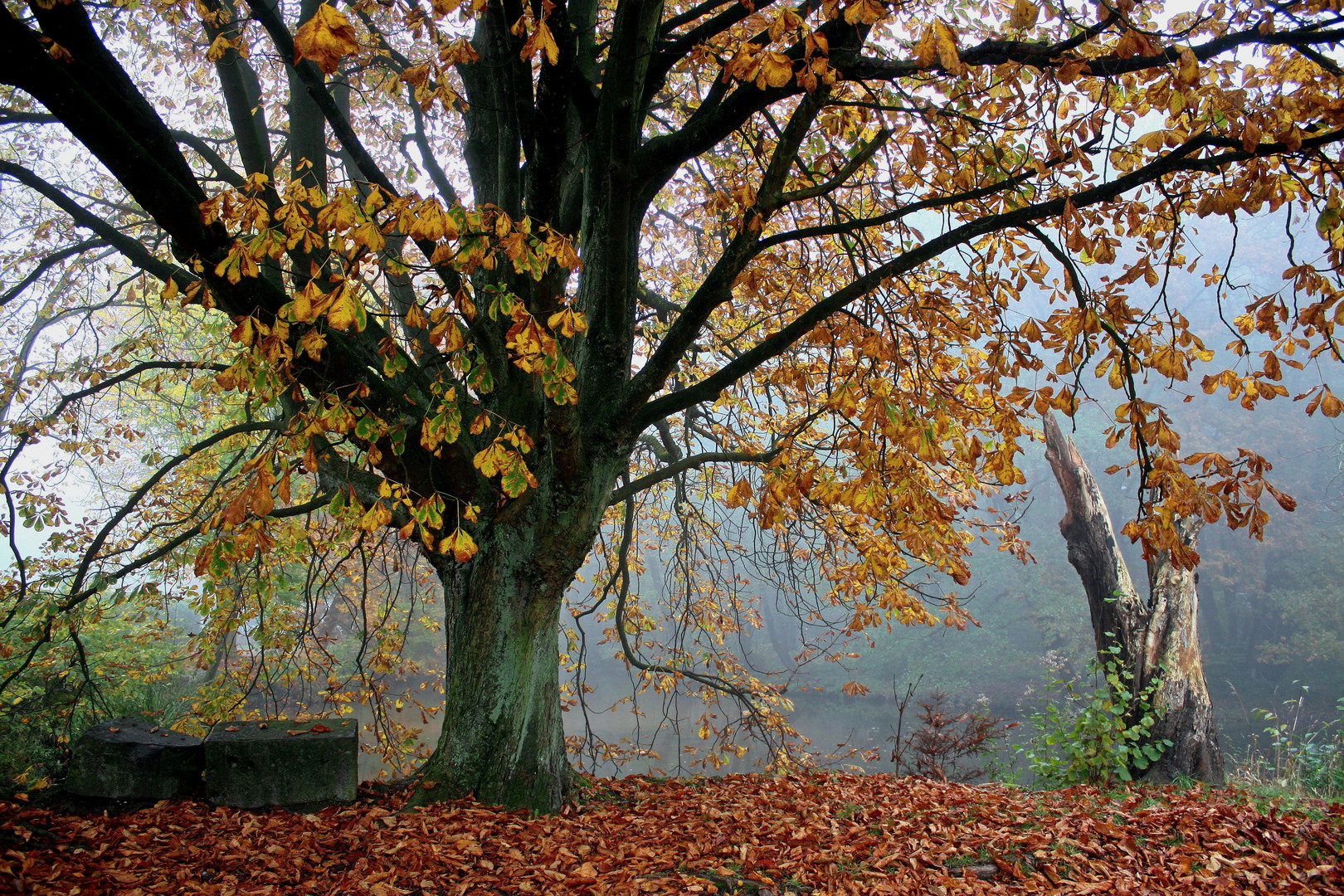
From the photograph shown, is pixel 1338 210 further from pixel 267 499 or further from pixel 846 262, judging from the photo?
pixel 267 499

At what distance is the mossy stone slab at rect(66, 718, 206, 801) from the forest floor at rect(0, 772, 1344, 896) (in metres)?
0.13

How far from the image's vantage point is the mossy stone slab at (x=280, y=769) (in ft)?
10.7

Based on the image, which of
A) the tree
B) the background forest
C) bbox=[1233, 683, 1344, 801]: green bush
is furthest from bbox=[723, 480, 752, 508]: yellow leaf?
the background forest

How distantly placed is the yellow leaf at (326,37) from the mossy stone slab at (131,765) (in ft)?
10.9

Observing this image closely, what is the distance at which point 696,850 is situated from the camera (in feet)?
9.22

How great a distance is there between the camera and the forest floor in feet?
8.05

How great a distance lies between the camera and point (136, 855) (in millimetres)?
2627

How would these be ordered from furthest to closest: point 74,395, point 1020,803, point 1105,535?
point 1105,535, point 74,395, point 1020,803

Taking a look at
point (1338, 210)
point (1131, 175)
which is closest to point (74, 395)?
Result: point (1131, 175)

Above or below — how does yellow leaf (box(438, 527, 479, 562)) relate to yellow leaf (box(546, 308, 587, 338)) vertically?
below

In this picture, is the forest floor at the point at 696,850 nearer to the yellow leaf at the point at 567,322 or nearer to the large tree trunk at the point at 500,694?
the large tree trunk at the point at 500,694

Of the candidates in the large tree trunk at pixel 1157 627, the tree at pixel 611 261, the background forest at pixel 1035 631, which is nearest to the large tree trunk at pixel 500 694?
the tree at pixel 611 261

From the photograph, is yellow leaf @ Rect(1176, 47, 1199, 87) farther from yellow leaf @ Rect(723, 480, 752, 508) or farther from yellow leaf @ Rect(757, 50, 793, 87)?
yellow leaf @ Rect(723, 480, 752, 508)

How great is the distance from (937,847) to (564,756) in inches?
78.8
